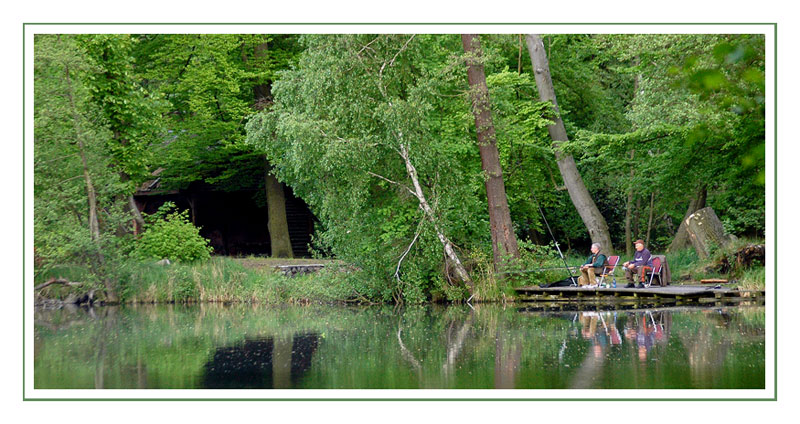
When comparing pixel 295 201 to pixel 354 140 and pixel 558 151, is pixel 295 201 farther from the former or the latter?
pixel 354 140

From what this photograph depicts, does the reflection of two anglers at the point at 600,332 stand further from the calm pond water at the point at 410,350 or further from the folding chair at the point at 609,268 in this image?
the folding chair at the point at 609,268

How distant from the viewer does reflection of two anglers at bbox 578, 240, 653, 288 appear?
794 inches

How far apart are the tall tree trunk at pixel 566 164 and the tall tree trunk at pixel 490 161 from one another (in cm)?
448

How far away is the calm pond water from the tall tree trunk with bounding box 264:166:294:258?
933 cm

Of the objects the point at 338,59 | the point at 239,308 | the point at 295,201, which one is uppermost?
the point at 338,59

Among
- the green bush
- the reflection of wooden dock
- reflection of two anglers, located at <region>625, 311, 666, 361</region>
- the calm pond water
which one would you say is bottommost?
the calm pond water

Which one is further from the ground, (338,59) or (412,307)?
(338,59)

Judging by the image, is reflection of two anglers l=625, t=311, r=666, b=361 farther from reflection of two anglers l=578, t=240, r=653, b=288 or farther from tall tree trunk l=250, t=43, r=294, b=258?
tall tree trunk l=250, t=43, r=294, b=258

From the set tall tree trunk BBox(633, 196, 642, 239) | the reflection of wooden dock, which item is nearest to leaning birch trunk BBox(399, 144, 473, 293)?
the reflection of wooden dock

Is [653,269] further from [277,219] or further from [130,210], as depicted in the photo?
[277,219]

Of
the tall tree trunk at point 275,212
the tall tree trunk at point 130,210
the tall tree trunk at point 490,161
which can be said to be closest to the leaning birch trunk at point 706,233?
the tall tree trunk at point 490,161

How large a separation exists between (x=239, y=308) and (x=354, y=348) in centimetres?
820
